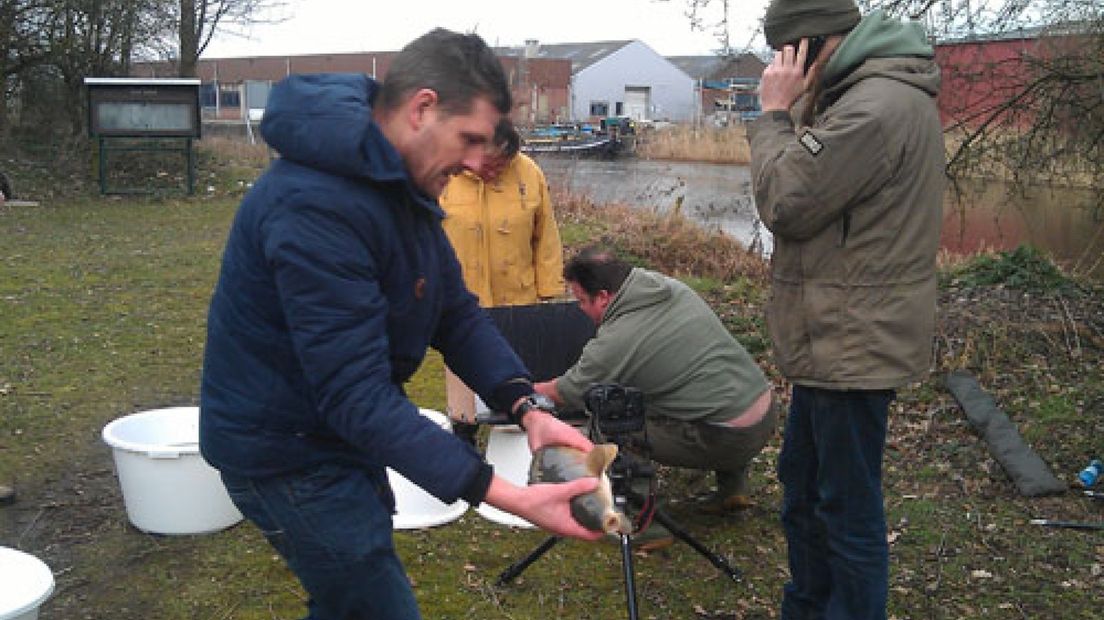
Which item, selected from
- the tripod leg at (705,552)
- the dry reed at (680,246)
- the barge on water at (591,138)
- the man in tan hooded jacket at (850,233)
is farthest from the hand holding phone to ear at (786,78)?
the barge on water at (591,138)

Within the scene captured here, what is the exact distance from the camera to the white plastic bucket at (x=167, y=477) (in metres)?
3.50

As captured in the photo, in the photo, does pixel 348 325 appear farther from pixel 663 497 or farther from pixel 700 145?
pixel 700 145

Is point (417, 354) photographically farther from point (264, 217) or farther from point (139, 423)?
point (139, 423)

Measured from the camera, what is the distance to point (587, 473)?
5.75 ft

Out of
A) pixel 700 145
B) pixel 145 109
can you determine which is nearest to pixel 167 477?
pixel 145 109

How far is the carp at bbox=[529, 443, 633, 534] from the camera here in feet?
5.24

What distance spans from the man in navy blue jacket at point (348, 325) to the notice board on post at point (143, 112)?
13.4 metres

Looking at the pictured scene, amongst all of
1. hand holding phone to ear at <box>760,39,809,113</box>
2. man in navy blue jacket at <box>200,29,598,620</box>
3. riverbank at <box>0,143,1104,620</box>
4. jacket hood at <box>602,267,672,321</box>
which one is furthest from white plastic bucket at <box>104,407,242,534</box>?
hand holding phone to ear at <box>760,39,809,113</box>

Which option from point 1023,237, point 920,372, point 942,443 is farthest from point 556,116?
point 920,372

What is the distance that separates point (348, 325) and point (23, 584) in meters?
1.65

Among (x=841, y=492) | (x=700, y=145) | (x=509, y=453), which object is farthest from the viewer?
(x=700, y=145)

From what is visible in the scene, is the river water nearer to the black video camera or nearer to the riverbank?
the riverbank

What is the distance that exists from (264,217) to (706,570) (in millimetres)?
2518

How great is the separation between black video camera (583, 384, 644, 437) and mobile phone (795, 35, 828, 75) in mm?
1122
